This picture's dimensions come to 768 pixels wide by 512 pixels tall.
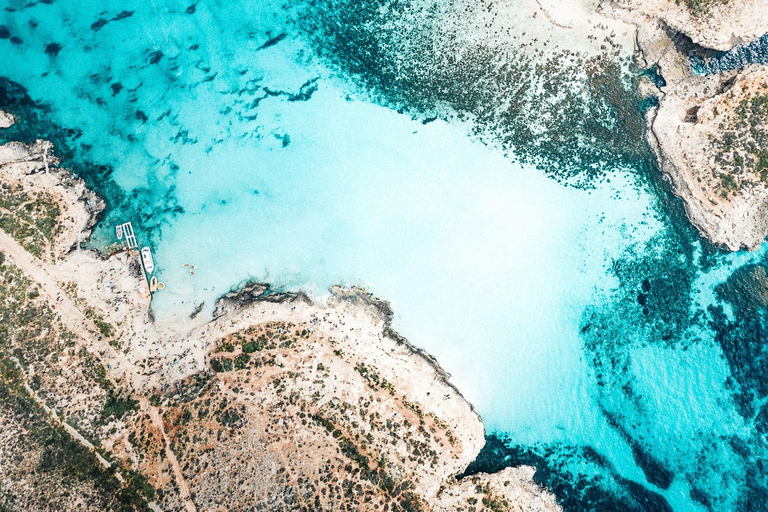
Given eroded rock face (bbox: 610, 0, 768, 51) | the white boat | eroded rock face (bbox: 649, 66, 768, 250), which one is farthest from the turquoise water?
eroded rock face (bbox: 610, 0, 768, 51)

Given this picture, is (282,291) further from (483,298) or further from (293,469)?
(483,298)

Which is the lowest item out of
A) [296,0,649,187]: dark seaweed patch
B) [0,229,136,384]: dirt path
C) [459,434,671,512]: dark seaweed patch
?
[0,229,136,384]: dirt path

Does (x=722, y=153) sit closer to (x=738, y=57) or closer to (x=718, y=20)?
(x=738, y=57)

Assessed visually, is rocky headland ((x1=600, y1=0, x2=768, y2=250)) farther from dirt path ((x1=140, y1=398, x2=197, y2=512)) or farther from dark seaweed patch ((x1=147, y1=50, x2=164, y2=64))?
dirt path ((x1=140, y1=398, x2=197, y2=512))

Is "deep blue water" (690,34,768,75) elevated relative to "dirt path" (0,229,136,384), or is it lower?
elevated

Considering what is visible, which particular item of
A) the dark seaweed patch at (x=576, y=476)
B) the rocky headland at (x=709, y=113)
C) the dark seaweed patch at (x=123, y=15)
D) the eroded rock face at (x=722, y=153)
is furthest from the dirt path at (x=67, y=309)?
the eroded rock face at (x=722, y=153)
